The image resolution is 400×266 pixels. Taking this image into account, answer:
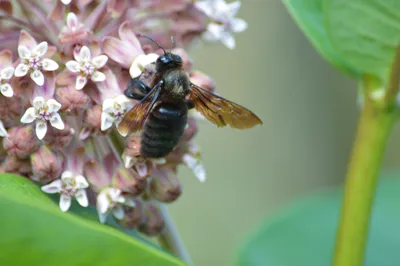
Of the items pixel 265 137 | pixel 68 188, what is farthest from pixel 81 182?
pixel 265 137

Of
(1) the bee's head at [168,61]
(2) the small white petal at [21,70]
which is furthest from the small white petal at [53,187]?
(1) the bee's head at [168,61]

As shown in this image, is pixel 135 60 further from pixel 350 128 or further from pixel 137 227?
pixel 350 128

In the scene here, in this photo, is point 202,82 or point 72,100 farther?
point 202,82

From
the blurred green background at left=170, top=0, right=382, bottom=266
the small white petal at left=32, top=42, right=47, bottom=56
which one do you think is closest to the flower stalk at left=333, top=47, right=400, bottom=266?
the small white petal at left=32, top=42, right=47, bottom=56

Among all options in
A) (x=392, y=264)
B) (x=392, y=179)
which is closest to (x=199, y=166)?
(x=392, y=264)

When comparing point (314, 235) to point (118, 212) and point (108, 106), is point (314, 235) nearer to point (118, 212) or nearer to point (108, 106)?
point (118, 212)

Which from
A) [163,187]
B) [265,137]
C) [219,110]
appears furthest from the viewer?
[265,137]

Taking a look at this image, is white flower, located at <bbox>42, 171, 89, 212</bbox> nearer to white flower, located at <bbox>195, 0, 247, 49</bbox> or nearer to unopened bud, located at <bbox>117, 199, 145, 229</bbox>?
unopened bud, located at <bbox>117, 199, 145, 229</bbox>
